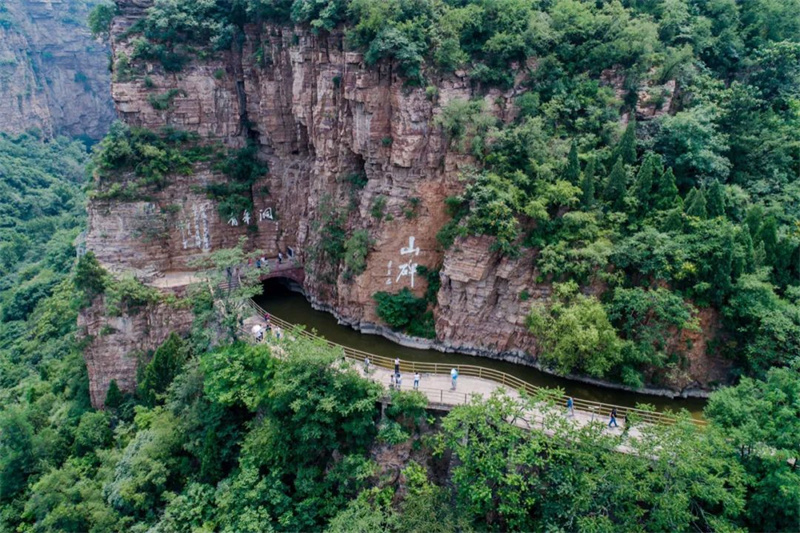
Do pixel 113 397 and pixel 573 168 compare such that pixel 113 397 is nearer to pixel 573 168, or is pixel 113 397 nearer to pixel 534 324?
pixel 534 324

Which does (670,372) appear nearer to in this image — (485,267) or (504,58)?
(485,267)

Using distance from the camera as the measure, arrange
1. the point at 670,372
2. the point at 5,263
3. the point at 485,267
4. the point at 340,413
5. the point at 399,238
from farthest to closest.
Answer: the point at 5,263 → the point at 399,238 → the point at 485,267 → the point at 670,372 → the point at 340,413

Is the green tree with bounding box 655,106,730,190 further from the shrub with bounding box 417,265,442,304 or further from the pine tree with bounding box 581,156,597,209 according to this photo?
the shrub with bounding box 417,265,442,304

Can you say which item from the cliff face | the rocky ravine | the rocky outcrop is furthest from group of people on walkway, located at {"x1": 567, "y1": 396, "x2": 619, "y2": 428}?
the cliff face

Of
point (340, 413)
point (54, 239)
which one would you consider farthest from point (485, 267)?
point (54, 239)

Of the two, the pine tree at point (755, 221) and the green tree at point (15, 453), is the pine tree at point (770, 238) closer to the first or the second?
the pine tree at point (755, 221)

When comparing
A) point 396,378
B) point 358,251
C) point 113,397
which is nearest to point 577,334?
point 396,378

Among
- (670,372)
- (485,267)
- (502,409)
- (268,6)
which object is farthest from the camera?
(268,6)

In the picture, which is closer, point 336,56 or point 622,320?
point 622,320
